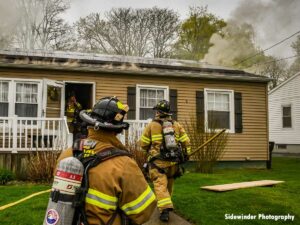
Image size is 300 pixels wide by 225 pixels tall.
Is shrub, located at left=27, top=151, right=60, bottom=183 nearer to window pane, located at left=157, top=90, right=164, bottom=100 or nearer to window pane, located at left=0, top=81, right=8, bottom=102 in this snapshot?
window pane, located at left=0, top=81, right=8, bottom=102

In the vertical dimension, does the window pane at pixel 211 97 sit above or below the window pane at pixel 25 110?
above

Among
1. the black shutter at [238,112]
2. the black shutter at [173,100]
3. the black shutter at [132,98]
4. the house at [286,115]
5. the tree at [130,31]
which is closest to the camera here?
the black shutter at [132,98]

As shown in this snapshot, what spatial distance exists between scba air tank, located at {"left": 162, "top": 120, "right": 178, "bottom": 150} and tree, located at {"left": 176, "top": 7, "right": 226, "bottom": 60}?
812 inches

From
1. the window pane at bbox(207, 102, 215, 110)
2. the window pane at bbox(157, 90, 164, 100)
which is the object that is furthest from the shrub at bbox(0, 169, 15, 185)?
the window pane at bbox(207, 102, 215, 110)

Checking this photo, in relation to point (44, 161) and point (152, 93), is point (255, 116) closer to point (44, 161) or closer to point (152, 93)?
point (152, 93)

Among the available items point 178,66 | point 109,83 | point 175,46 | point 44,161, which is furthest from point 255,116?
point 175,46

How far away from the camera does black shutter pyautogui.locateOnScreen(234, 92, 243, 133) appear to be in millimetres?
14570

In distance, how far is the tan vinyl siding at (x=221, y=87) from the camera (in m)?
13.1

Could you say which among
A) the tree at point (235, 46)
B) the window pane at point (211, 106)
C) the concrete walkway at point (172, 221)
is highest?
the tree at point (235, 46)

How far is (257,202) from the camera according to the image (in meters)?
6.59

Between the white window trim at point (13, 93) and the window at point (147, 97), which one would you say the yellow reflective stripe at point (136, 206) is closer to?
the white window trim at point (13, 93)

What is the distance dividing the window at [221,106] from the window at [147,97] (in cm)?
177

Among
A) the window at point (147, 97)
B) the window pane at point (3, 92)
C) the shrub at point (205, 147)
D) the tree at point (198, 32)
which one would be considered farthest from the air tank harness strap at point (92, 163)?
the tree at point (198, 32)

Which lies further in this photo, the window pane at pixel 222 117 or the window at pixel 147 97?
the window pane at pixel 222 117
